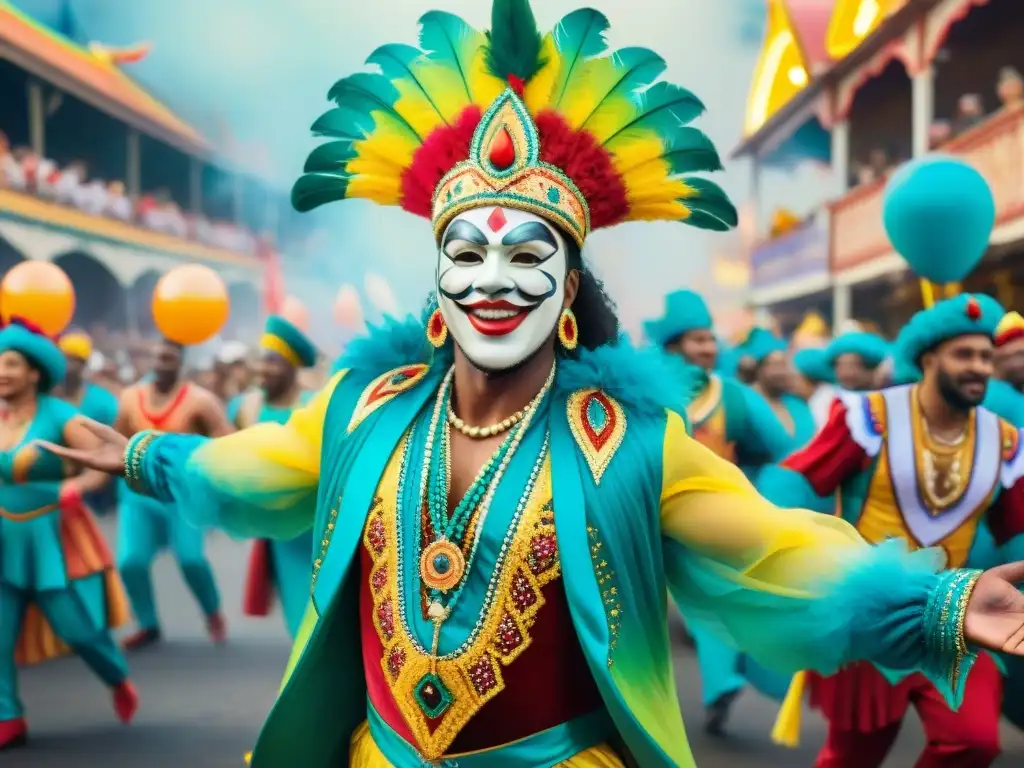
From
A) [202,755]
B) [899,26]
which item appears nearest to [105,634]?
[202,755]

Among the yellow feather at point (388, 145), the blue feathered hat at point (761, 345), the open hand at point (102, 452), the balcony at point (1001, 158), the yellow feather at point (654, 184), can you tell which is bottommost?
the open hand at point (102, 452)

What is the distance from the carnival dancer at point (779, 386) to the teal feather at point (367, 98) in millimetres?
5541

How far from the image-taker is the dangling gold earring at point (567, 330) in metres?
2.80

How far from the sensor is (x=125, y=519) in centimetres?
738

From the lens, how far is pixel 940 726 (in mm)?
3846

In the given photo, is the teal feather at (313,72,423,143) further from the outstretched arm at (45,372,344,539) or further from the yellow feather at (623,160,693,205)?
the outstretched arm at (45,372,344,539)

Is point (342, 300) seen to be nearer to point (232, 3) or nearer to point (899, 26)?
point (899, 26)

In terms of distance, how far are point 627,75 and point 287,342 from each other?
4.70 m

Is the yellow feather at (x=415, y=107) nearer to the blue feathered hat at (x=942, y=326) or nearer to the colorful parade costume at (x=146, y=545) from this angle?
the blue feathered hat at (x=942, y=326)

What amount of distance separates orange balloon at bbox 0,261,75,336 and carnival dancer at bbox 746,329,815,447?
4367 millimetres

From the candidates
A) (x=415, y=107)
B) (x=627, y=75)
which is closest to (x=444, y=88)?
(x=415, y=107)

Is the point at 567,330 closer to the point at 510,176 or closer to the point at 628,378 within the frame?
the point at 628,378

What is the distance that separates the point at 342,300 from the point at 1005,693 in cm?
759

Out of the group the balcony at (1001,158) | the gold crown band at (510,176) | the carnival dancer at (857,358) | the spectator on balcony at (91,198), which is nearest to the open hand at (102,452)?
the gold crown band at (510,176)
